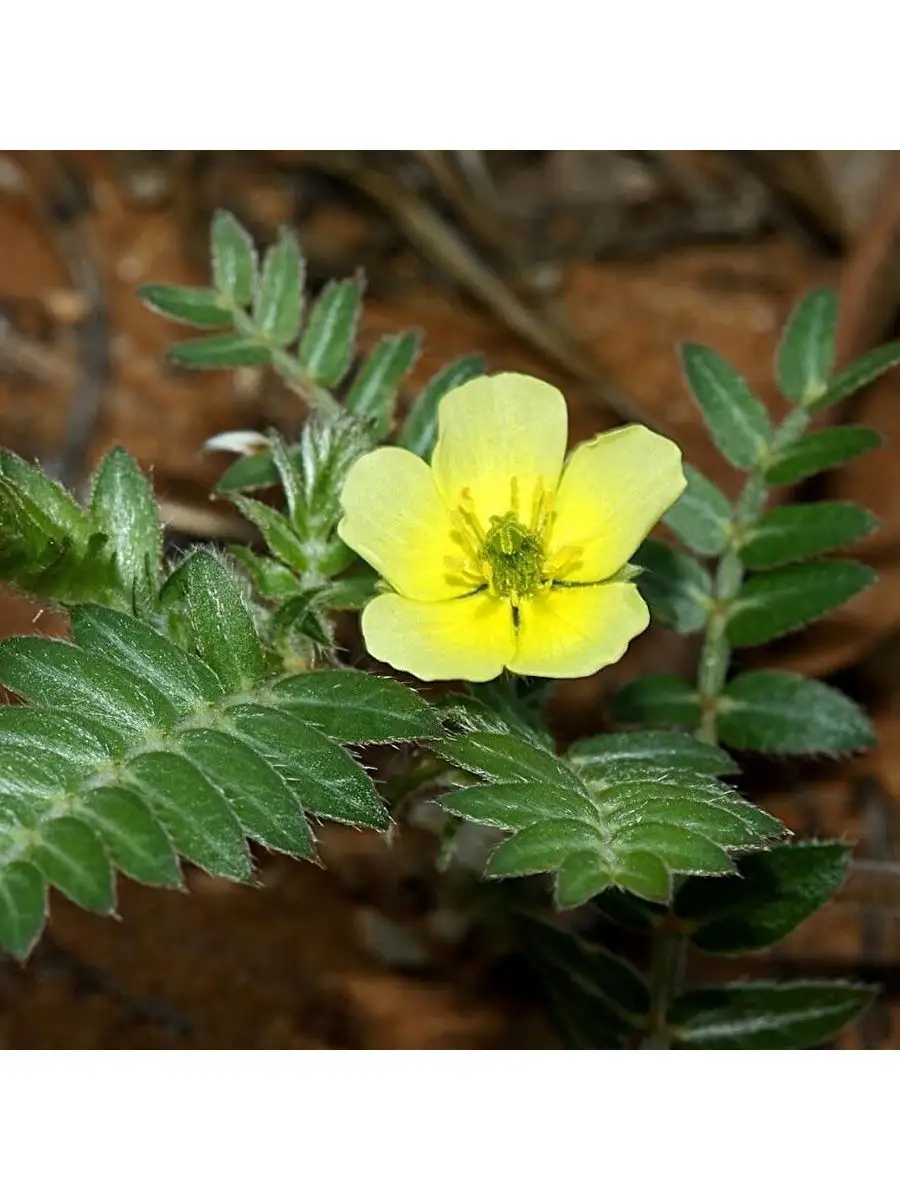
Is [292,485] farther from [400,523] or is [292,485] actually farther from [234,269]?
[234,269]

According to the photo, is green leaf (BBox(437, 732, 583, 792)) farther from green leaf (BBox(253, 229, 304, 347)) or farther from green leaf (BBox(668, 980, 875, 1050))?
green leaf (BBox(253, 229, 304, 347))

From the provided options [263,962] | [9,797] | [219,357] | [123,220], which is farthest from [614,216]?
[9,797]

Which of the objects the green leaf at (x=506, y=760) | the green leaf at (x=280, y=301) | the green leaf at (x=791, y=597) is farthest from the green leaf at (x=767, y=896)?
the green leaf at (x=280, y=301)

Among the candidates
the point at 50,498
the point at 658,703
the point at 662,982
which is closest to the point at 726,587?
the point at 658,703

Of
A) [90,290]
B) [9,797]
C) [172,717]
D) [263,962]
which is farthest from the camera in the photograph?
[90,290]

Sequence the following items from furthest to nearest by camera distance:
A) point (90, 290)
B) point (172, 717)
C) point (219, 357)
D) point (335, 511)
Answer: point (90, 290), point (219, 357), point (335, 511), point (172, 717)

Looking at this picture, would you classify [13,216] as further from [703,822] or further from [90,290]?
[703,822]

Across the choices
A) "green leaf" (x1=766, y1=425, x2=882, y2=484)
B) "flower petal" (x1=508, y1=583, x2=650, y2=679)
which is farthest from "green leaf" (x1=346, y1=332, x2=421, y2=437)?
"green leaf" (x1=766, y1=425, x2=882, y2=484)
